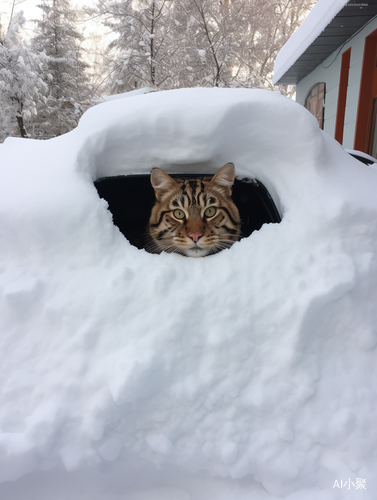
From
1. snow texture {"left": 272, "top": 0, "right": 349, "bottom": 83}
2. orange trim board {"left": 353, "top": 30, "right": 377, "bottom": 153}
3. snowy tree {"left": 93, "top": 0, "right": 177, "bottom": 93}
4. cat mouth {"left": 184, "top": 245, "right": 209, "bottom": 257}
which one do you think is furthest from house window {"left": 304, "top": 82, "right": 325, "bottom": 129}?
cat mouth {"left": 184, "top": 245, "right": 209, "bottom": 257}

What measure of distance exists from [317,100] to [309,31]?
7.28ft

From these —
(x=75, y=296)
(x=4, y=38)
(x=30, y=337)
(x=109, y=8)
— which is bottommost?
(x=30, y=337)

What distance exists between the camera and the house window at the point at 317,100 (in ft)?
22.1

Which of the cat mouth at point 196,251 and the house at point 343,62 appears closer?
the cat mouth at point 196,251

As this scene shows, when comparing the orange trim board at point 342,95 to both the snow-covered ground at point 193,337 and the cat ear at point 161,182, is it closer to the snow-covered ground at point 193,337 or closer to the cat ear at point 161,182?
the snow-covered ground at point 193,337

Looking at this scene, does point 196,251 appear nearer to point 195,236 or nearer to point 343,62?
point 195,236

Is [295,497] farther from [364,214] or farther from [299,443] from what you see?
[364,214]

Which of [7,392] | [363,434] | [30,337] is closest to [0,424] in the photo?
[7,392]

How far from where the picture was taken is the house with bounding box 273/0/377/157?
4505mm

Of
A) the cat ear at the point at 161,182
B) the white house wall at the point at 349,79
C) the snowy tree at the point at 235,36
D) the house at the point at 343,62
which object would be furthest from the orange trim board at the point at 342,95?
the cat ear at the point at 161,182

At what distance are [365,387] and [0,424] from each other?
1.36 m

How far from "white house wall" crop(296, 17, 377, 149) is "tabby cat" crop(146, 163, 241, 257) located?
176 inches

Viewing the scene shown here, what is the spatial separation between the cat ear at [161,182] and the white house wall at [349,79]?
4685mm

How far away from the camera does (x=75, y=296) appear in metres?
1.27
